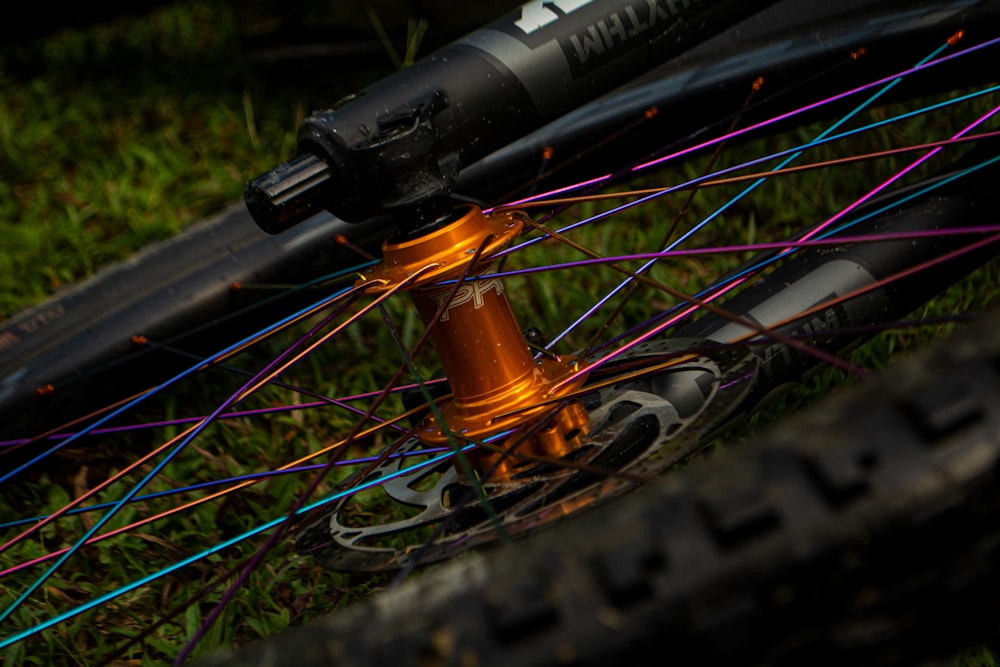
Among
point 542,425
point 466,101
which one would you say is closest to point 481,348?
point 542,425

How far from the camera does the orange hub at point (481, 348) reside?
2.54 feet

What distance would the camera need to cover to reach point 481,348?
796mm

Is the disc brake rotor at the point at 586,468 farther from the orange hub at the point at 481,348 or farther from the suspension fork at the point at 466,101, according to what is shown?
the suspension fork at the point at 466,101

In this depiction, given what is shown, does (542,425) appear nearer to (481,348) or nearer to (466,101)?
(481,348)

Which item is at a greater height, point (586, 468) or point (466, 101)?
point (466, 101)

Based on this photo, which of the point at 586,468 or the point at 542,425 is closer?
the point at 586,468

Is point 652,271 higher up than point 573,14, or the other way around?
point 573,14

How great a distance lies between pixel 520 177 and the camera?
1281 mm

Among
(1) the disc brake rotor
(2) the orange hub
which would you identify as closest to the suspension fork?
(2) the orange hub

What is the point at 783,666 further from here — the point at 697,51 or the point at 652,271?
the point at 652,271

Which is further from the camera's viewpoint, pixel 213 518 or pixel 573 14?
pixel 213 518

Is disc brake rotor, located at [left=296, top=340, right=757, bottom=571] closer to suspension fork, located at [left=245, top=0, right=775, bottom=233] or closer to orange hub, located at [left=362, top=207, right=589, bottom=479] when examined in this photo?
orange hub, located at [left=362, top=207, right=589, bottom=479]

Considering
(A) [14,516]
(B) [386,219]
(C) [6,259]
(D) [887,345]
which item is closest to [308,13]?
(C) [6,259]

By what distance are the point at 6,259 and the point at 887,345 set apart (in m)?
1.41
